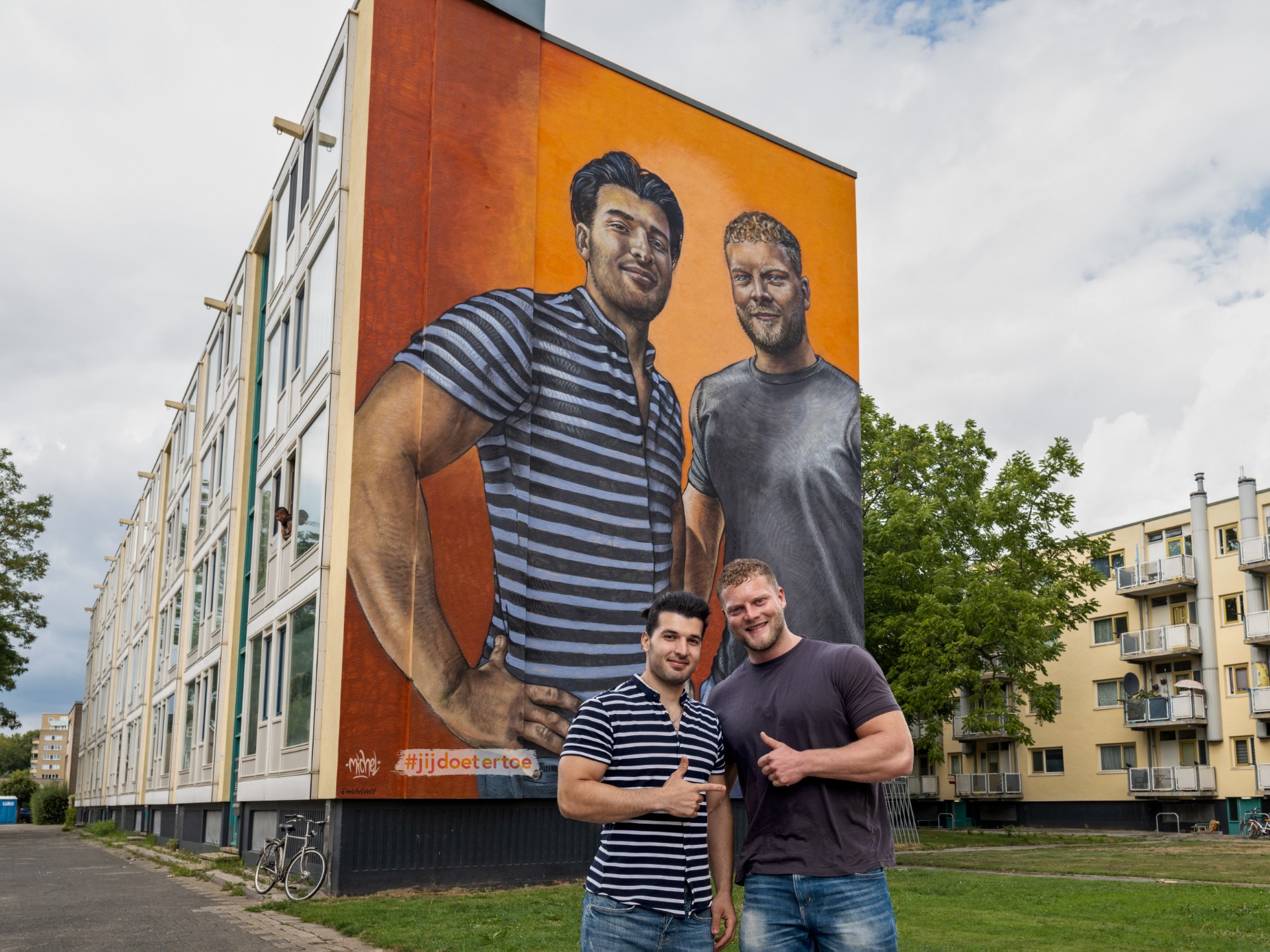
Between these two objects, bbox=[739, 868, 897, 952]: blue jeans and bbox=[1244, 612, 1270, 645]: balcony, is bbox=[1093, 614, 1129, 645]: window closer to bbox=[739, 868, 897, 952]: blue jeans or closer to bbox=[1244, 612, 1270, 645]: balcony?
bbox=[1244, 612, 1270, 645]: balcony

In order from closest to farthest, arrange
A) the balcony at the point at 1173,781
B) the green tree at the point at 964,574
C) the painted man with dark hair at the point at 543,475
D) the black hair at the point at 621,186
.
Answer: the painted man with dark hair at the point at 543,475
the black hair at the point at 621,186
the green tree at the point at 964,574
the balcony at the point at 1173,781

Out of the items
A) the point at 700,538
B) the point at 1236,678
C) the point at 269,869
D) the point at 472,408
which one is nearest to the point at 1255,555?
the point at 1236,678

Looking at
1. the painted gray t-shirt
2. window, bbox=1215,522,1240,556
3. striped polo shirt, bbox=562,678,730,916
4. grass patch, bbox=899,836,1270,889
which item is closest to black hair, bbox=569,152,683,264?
the painted gray t-shirt

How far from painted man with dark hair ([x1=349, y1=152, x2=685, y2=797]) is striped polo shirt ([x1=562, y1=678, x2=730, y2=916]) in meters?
12.8

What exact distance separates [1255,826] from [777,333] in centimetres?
2474

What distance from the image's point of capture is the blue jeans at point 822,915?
12.9 feet

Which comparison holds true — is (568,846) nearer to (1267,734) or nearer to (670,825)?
(670,825)

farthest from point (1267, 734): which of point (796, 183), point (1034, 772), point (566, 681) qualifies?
point (566, 681)

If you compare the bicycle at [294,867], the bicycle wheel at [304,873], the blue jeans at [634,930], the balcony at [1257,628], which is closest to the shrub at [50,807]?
the bicycle at [294,867]

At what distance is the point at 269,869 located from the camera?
53.3 feet

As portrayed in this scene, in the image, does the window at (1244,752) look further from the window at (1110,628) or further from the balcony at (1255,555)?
the window at (1110,628)

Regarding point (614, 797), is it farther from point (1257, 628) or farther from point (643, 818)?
point (1257, 628)

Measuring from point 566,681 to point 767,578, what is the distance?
46.1ft

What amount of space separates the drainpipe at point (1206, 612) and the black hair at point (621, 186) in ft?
98.5
